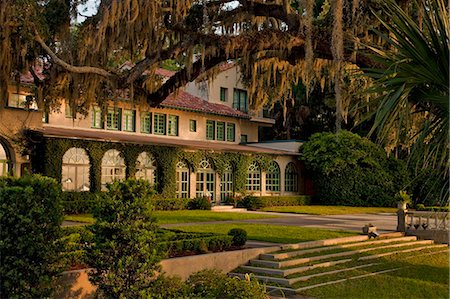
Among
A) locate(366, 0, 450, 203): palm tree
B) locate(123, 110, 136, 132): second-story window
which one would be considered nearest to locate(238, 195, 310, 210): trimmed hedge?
locate(123, 110, 136, 132): second-story window

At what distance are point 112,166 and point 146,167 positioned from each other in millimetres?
2255

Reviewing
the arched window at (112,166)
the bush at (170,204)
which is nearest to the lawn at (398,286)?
the bush at (170,204)

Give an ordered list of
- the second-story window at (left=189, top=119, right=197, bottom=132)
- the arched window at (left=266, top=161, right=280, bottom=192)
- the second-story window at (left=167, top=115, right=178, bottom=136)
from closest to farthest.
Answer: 1. the second-story window at (left=167, top=115, right=178, bottom=136)
2. the second-story window at (left=189, top=119, right=197, bottom=132)
3. the arched window at (left=266, top=161, right=280, bottom=192)

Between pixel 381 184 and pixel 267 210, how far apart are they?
397 inches

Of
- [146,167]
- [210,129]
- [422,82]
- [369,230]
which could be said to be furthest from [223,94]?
[422,82]

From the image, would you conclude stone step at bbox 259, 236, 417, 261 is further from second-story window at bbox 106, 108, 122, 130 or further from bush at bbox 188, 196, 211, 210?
second-story window at bbox 106, 108, 122, 130

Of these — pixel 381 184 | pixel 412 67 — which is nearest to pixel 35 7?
pixel 412 67

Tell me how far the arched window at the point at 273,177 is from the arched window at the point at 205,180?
5.16 metres

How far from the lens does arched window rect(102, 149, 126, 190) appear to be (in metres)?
28.6

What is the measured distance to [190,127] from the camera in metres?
36.8

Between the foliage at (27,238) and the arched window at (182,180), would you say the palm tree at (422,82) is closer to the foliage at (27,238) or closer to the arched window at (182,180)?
the foliage at (27,238)

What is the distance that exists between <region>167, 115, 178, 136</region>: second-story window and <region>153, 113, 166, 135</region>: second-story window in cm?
42

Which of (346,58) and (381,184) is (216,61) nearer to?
(346,58)

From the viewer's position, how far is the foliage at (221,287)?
870cm
